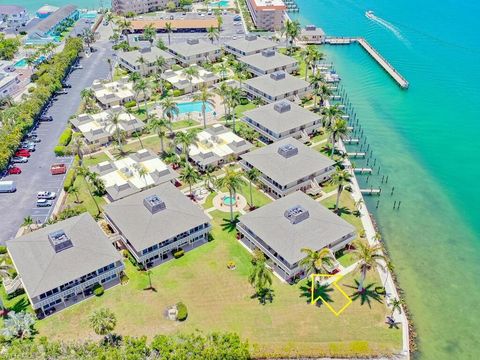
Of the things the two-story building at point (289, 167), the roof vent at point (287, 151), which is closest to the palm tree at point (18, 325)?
the two-story building at point (289, 167)

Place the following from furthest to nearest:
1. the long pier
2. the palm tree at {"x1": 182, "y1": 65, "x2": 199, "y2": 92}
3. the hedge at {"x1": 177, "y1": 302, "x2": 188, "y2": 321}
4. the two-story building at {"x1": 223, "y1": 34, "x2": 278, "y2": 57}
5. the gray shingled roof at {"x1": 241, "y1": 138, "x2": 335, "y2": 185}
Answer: the two-story building at {"x1": 223, "y1": 34, "x2": 278, "y2": 57} < the long pier < the palm tree at {"x1": 182, "y1": 65, "x2": 199, "y2": 92} < the gray shingled roof at {"x1": 241, "y1": 138, "x2": 335, "y2": 185} < the hedge at {"x1": 177, "y1": 302, "x2": 188, "y2": 321}

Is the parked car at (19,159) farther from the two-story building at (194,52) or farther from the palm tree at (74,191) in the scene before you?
the two-story building at (194,52)

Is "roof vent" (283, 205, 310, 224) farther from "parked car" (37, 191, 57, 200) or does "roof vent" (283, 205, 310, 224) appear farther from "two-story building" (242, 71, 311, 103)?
"two-story building" (242, 71, 311, 103)

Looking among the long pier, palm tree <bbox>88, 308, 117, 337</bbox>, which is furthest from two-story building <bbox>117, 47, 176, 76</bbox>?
palm tree <bbox>88, 308, 117, 337</bbox>

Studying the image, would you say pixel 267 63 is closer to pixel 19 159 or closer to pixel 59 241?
pixel 19 159

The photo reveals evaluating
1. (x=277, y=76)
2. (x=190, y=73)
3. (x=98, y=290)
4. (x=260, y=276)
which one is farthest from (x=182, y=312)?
(x=277, y=76)

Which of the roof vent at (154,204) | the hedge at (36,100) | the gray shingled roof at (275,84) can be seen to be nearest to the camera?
the roof vent at (154,204)
